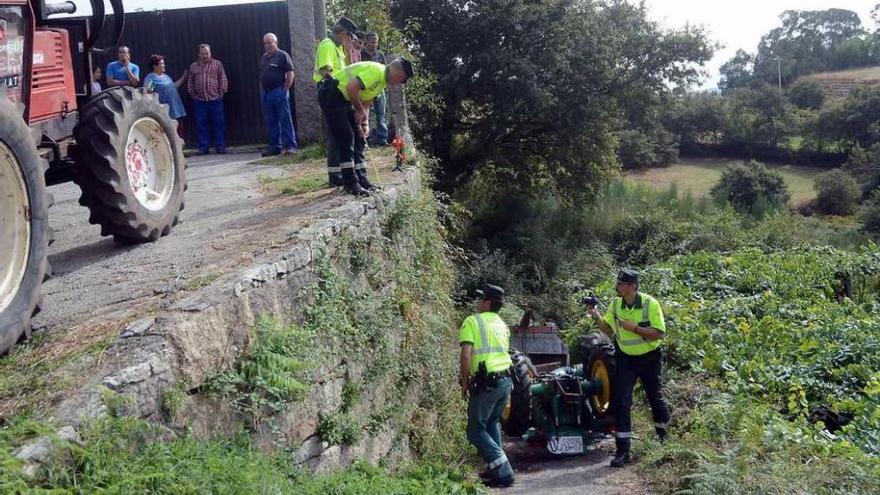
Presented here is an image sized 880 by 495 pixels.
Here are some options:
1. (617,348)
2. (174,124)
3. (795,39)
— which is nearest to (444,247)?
(617,348)

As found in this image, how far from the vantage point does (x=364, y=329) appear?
24.2 ft

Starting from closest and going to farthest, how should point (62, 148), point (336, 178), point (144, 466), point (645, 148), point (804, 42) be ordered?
1. point (144, 466)
2. point (62, 148)
3. point (336, 178)
4. point (645, 148)
5. point (804, 42)

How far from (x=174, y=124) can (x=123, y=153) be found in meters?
1.14

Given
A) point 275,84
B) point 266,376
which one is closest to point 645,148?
point 275,84

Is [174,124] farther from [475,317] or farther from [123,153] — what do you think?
[475,317]

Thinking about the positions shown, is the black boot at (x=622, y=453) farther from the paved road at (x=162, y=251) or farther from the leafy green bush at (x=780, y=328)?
the paved road at (x=162, y=251)

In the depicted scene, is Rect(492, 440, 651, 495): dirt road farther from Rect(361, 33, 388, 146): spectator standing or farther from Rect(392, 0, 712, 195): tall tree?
Rect(392, 0, 712, 195): tall tree

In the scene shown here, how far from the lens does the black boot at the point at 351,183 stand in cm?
917

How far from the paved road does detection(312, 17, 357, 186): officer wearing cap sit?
33 cm

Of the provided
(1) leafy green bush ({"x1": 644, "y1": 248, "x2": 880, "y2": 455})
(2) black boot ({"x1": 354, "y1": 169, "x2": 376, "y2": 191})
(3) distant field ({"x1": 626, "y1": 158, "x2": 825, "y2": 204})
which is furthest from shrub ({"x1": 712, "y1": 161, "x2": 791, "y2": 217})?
(2) black boot ({"x1": 354, "y1": 169, "x2": 376, "y2": 191})

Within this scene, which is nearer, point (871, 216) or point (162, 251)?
point (162, 251)

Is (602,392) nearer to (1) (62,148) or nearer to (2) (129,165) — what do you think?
(2) (129,165)

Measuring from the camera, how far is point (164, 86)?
13.4 m

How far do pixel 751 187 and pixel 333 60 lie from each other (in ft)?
101
